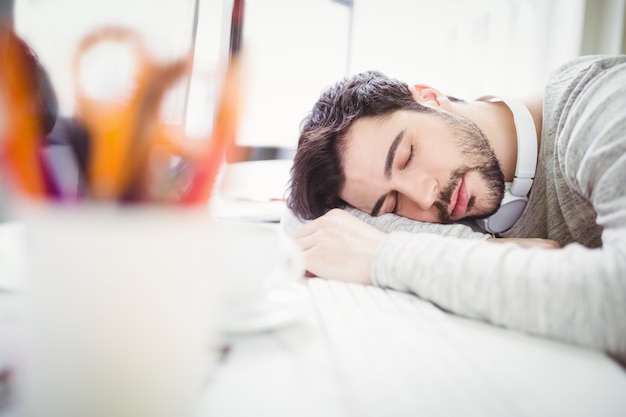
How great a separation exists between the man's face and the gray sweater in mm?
164

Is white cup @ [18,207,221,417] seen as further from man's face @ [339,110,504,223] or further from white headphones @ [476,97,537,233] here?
white headphones @ [476,97,537,233]

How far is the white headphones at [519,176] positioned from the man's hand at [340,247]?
394mm

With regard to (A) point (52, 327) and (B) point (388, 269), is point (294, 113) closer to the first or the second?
(B) point (388, 269)

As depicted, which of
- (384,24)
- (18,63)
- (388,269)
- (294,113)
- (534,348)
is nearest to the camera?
(18,63)

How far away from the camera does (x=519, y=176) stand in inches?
29.7

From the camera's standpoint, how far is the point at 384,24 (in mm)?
1634

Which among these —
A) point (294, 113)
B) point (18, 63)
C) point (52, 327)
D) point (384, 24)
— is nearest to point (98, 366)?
point (52, 327)

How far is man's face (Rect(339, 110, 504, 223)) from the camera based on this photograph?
719 mm

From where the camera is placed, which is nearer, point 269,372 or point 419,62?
point 269,372

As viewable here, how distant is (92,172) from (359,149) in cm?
63

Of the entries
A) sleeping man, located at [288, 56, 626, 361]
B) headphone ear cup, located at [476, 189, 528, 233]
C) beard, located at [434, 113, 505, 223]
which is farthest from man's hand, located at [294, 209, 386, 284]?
headphone ear cup, located at [476, 189, 528, 233]

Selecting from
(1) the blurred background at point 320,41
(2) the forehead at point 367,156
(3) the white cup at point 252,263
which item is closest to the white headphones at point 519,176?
(2) the forehead at point 367,156

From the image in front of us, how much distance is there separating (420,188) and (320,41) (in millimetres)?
698

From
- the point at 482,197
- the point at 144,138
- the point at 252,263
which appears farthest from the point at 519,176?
the point at 144,138
